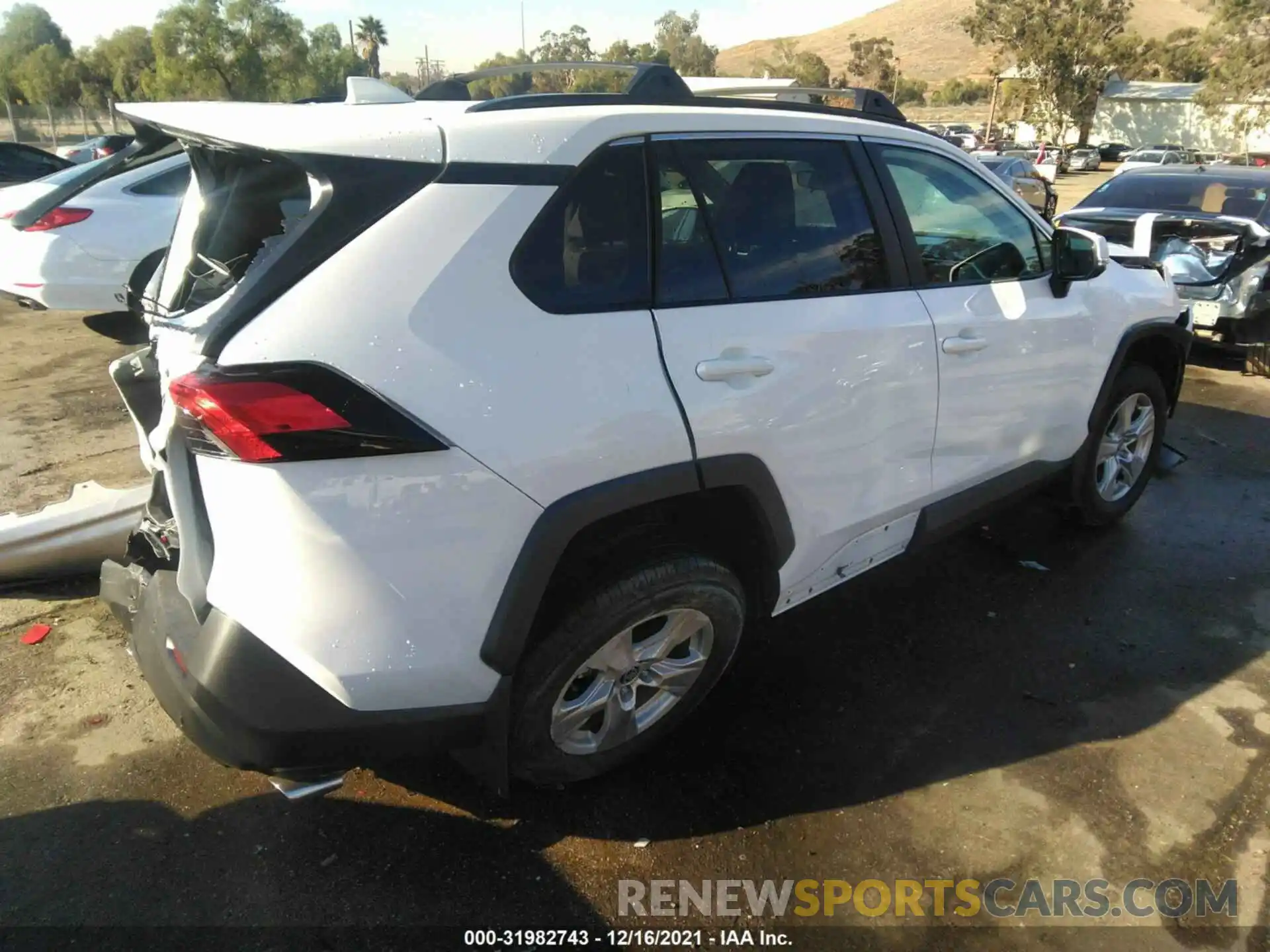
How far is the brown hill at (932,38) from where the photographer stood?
144500 millimetres

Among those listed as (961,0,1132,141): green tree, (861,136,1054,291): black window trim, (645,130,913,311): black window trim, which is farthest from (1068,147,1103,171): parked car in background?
(645,130,913,311): black window trim

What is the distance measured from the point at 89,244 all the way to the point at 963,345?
700 centimetres

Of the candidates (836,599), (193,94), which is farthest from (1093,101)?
(836,599)

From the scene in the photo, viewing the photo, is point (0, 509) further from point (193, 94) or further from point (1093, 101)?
point (1093, 101)

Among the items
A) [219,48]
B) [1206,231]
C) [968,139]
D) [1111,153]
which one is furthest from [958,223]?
A: [1111,153]

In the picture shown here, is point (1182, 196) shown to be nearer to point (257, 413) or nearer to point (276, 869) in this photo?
point (257, 413)

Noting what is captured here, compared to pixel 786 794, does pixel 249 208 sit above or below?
above

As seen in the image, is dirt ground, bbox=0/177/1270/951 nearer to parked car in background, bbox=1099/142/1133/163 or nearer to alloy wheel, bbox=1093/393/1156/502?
alloy wheel, bbox=1093/393/1156/502

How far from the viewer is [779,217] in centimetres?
271

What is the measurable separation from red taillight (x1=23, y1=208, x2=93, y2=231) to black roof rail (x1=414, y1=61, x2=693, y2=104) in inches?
205

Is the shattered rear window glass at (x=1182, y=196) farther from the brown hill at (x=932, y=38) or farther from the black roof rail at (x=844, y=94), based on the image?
the brown hill at (x=932, y=38)

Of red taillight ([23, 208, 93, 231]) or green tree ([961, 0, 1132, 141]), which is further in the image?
green tree ([961, 0, 1132, 141])

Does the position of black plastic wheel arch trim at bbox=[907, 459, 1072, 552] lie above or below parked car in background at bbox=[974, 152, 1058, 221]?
below

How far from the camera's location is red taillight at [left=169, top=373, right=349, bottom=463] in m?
1.80
